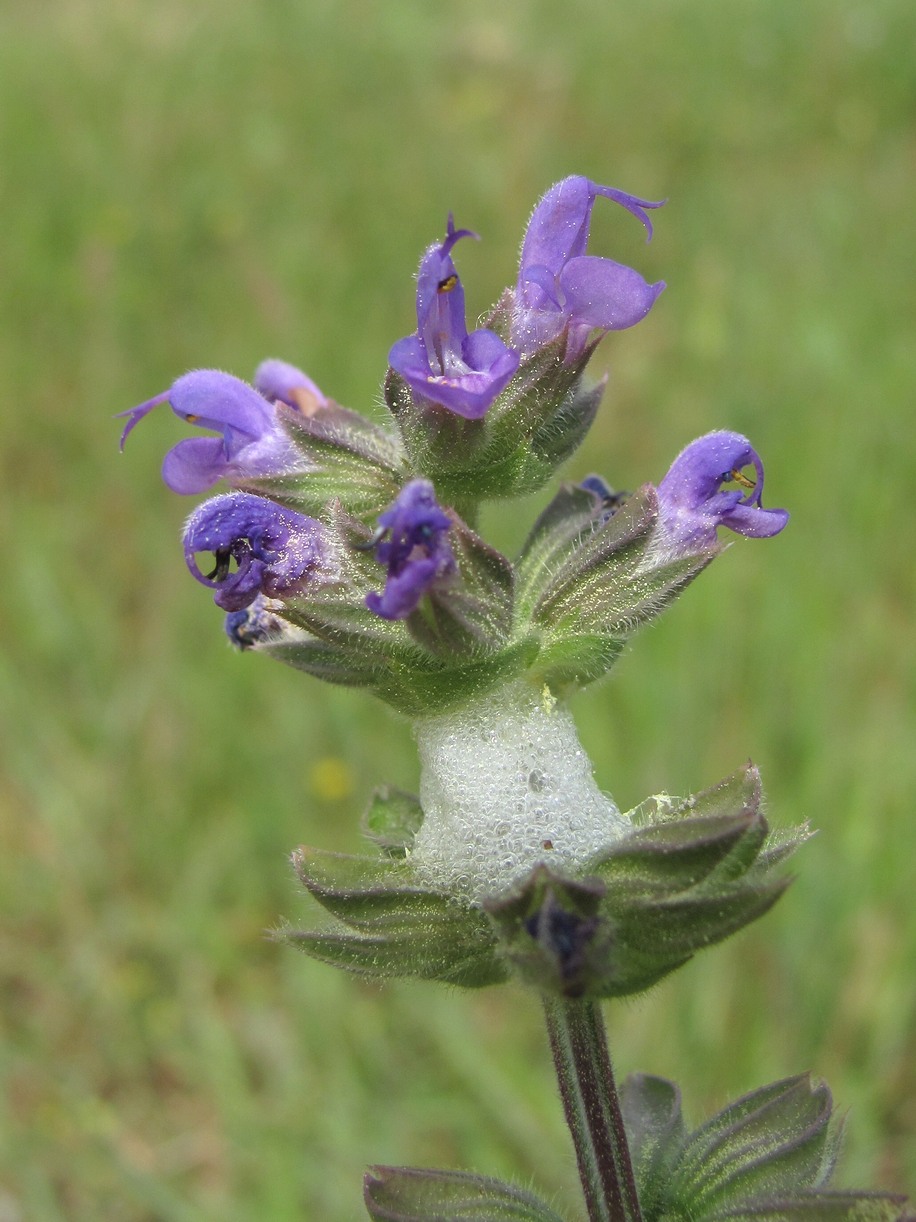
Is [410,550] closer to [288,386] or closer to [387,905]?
[387,905]

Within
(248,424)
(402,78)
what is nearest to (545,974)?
(248,424)

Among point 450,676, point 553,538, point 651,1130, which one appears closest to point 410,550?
point 450,676

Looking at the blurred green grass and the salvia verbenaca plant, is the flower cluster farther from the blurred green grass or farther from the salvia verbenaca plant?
the blurred green grass

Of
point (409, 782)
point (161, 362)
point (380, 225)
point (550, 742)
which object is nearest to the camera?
point (550, 742)

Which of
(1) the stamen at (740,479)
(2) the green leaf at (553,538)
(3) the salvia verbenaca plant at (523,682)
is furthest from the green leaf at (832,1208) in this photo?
(1) the stamen at (740,479)

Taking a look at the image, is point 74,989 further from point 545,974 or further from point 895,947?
point 545,974

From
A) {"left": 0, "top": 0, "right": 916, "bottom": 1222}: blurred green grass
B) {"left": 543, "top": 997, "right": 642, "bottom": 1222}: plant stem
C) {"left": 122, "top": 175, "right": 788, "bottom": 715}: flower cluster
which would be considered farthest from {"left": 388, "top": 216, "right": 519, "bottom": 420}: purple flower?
{"left": 0, "top": 0, "right": 916, "bottom": 1222}: blurred green grass
